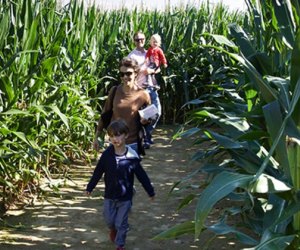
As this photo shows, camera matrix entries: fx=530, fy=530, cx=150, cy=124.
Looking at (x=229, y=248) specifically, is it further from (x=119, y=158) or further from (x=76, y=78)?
(x=76, y=78)

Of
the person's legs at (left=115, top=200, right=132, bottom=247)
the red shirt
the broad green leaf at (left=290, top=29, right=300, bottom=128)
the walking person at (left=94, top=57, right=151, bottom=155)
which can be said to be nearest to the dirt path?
the person's legs at (left=115, top=200, right=132, bottom=247)

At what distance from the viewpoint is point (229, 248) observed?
12.7ft

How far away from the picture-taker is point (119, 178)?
3.71 m

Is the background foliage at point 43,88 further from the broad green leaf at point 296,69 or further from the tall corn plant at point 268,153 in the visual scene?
the broad green leaf at point 296,69

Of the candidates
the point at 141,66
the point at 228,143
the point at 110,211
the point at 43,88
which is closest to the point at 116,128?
the point at 110,211

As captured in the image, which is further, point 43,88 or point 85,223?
point 43,88

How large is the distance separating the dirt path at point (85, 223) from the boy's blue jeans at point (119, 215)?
186 mm

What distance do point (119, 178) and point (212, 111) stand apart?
34.0 inches

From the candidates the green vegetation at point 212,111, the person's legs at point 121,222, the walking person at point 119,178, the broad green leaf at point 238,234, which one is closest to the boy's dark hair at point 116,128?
the walking person at point 119,178

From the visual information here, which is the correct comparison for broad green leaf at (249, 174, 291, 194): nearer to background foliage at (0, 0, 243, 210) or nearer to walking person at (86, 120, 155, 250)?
background foliage at (0, 0, 243, 210)

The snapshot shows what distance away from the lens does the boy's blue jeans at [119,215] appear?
376 cm

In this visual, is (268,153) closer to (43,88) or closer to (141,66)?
(43,88)

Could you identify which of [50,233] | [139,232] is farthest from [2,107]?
[139,232]

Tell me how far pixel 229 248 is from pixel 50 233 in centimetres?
138
